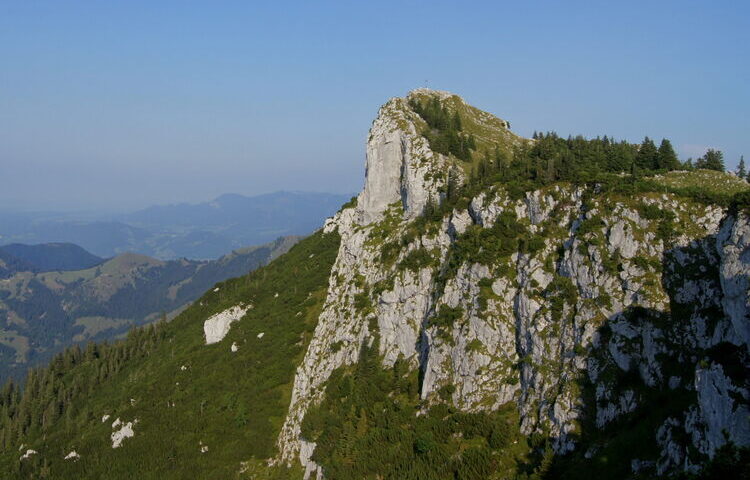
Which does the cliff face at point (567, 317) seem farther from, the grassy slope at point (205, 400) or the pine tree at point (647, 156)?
Answer: the pine tree at point (647, 156)

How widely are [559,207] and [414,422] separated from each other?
34022 mm

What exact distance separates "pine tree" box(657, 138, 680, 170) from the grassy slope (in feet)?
226

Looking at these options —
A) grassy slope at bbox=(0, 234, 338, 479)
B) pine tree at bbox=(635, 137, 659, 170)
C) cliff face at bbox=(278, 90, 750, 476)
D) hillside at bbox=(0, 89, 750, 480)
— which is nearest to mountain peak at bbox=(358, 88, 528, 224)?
hillside at bbox=(0, 89, 750, 480)

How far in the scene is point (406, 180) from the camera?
100875mm

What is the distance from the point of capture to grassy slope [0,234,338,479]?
8625 cm

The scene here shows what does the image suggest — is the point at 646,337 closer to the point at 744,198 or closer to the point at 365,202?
the point at 744,198

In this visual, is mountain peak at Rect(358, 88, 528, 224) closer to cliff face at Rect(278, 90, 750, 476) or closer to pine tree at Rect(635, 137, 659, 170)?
cliff face at Rect(278, 90, 750, 476)

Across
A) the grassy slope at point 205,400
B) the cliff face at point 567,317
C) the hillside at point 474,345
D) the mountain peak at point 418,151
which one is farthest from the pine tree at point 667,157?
the grassy slope at point 205,400

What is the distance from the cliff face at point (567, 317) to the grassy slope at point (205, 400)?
26.7 feet

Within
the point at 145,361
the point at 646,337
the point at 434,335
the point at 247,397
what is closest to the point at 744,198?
the point at 646,337

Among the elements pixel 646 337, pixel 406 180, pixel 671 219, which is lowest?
pixel 646 337

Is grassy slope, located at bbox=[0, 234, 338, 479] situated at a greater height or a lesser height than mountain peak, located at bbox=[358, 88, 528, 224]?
lesser

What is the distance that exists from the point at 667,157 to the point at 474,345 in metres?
44.8

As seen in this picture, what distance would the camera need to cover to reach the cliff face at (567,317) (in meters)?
41.3
